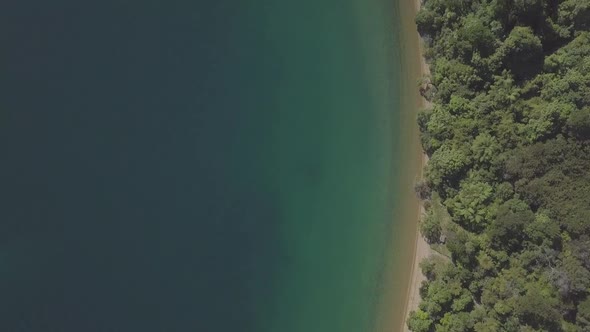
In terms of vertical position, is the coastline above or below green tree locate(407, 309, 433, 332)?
above

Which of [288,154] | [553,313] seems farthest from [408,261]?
[288,154]

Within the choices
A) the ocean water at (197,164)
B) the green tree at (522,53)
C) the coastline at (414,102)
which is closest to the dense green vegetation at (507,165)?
the green tree at (522,53)

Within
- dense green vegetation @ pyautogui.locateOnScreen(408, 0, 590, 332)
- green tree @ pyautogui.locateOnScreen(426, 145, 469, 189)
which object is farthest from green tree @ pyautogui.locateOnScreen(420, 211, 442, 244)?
green tree @ pyautogui.locateOnScreen(426, 145, 469, 189)

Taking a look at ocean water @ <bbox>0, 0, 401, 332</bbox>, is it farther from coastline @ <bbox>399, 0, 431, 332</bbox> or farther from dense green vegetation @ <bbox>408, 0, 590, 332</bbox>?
dense green vegetation @ <bbox>408, 0, 590, 332</bbox>

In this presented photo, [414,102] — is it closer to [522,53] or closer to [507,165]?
[522,53]

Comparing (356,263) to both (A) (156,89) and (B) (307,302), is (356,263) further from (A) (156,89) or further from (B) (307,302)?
(A) (156,89)

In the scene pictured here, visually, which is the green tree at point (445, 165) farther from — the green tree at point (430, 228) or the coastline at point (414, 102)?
the green tree at point (430, 228)

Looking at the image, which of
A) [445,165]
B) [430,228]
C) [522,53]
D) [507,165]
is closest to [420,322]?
[430,228]
